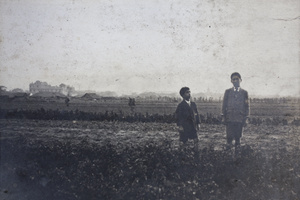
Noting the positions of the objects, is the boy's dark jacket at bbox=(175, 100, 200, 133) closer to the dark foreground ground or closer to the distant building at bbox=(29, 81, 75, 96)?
the dark foreground ground

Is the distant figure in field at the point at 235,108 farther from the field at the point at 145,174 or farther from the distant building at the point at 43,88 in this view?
the distant building at the point at 43,88

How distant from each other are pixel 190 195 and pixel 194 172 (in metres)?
0.68

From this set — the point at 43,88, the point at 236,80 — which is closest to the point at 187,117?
the point at 236,80

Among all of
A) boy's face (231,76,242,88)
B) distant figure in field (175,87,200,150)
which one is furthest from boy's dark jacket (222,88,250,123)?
distant figure in field (175,87,200,150)

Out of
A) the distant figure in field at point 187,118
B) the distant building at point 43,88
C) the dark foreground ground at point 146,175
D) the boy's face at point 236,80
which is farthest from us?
the distant building at point 43,88

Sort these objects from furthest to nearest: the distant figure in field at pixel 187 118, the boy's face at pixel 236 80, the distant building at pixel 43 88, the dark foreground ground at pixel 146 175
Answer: the distant building at pixel 43 88, the boy's face at pixel 236 80, the distant figure in field at pixel 187 118, the dark foreground ground at pixel 146 175

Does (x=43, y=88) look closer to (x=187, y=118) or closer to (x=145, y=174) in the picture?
(x=187, y=118)

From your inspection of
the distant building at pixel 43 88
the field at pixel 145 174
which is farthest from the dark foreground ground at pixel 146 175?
the distant building at pixel 43 88

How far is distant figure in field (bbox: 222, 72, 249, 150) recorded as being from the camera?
5895 millimetres

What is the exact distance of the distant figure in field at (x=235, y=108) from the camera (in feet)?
19.3

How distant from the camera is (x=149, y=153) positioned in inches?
196

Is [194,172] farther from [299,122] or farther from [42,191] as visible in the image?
[299,122]

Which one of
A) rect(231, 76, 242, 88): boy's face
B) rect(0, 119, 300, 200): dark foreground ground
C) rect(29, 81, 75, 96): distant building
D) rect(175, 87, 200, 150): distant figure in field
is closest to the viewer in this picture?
rect(0, 119, 300, 200): dark foreground ground

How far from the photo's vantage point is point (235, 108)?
233 inches
